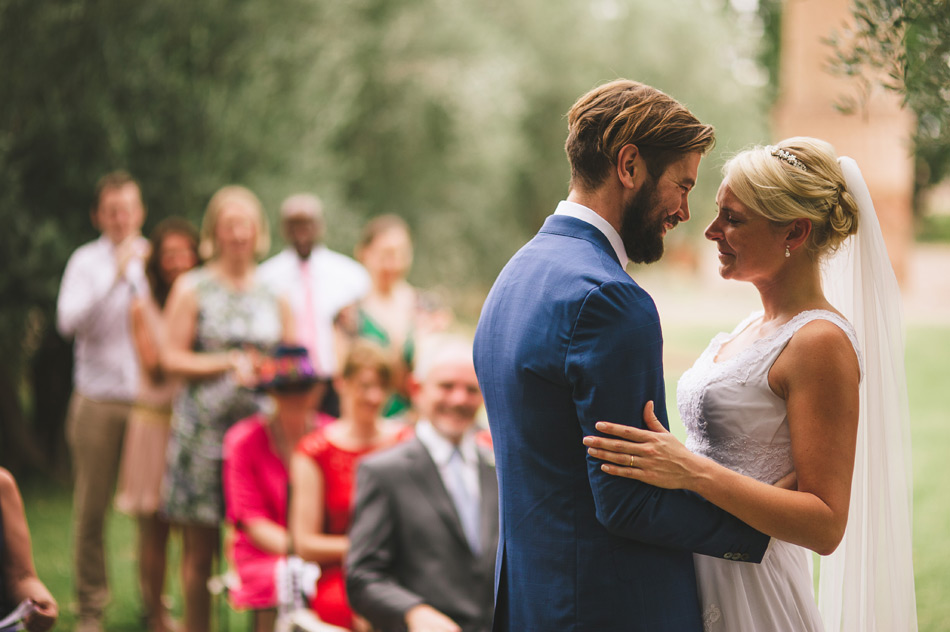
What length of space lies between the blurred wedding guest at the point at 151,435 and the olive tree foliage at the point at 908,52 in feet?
13.1

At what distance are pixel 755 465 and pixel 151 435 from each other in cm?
408

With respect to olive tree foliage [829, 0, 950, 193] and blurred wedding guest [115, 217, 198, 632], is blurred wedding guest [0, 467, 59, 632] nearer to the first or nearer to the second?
blurred wedding guest [115, 217, 198, 632]

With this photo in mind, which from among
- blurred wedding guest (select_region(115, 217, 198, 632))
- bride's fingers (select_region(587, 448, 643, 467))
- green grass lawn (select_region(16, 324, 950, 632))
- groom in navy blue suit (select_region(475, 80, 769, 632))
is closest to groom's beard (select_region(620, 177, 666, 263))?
groom in navy blue suit (select_region(475, 80, 769, 632))

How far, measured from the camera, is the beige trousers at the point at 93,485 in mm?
5289

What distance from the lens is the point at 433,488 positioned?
10.8 feet

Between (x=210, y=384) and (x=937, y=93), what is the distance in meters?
3.83

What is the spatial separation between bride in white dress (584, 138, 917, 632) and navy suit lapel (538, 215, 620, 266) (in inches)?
14.9

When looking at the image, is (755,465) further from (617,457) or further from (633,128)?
(633,128)

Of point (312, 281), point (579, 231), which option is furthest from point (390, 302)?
point (579, 231)

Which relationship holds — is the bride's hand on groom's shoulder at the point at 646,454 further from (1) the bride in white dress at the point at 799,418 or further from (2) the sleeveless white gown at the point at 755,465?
(2) the sleeveless white gown at the point at 755,465

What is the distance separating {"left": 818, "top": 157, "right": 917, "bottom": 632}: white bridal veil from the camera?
2.44 meters

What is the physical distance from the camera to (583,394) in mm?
1832

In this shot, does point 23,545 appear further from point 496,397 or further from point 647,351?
point 647,351

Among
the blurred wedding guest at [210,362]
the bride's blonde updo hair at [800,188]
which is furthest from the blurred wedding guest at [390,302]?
the bride's blonde updo hair at [800,188]
